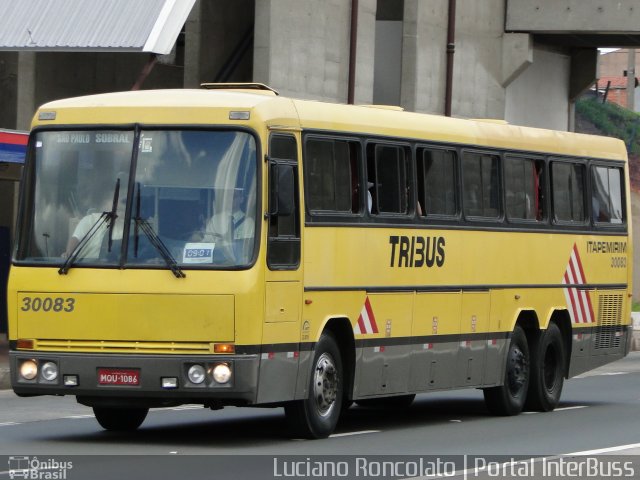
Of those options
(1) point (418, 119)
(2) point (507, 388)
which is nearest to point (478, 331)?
(2) point (507, 388)

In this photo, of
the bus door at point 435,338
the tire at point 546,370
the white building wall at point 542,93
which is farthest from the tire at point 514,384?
the white building wall at point 542,93

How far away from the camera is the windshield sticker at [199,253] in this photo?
46.6ft

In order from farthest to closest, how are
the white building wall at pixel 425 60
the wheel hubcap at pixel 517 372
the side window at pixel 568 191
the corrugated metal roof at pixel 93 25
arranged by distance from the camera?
the white building wall at pixel 425 60 < the corrugated metal roof at pixel 93 25 < the side window at pixel 568 191 < the wheel hubcap at pixel 517 372

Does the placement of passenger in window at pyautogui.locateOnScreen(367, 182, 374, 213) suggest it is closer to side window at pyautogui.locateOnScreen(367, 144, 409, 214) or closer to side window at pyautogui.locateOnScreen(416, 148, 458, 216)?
side window at pyautogui.locateOnScreen(367, 144, 409, 214)

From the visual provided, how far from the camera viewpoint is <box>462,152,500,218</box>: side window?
18.2 metres

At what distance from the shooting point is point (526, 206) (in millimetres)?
19516

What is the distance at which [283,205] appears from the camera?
1450 cm

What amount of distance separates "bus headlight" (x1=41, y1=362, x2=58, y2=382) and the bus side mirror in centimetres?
218

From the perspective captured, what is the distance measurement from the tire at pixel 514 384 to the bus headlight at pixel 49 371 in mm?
6089

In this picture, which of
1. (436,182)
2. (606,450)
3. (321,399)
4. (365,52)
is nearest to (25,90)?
(365,52)

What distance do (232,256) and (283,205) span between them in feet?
2.15

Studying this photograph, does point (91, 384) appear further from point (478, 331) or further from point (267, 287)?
point (478, 331)

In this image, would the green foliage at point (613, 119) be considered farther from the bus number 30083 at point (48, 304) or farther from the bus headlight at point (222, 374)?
the bus headlight at point (222, 374)

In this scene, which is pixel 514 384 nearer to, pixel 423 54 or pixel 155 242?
pixel 155 242
